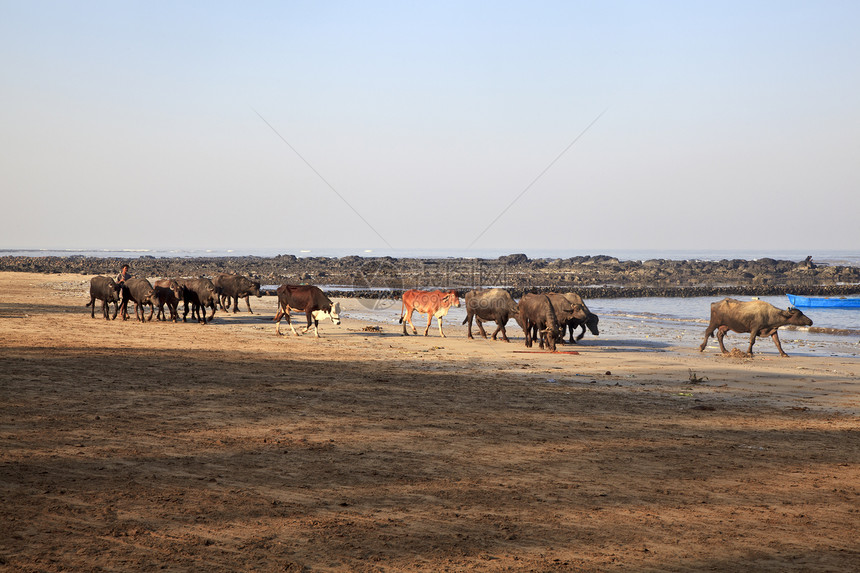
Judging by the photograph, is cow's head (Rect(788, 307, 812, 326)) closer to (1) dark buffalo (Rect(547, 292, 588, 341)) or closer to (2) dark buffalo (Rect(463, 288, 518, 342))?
(1) dark buffalo (Rect(547, 292, 588, 341))

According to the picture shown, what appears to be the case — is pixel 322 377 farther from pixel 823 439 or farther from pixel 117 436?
pixel 823 439

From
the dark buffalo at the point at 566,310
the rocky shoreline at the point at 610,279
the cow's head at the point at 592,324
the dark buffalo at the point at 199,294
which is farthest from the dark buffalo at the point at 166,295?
the rocky shoreline at the point at 610,279

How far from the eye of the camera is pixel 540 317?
22641 mm

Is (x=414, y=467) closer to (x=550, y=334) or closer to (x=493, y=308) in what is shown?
(x=550, y=334)

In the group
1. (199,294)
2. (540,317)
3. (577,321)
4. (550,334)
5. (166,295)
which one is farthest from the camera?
(199,294)

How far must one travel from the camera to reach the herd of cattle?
A: 2292cm

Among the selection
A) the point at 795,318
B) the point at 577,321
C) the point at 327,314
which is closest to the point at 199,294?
the point at 327,314

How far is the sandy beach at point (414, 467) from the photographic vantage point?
625cm

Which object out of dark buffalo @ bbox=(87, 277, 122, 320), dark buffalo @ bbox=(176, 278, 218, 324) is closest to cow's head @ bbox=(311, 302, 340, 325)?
dark buffalo @ bbox=(176, 278, 218, 324)

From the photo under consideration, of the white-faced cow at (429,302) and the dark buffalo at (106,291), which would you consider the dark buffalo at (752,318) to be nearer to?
the white-faced cow at (429,302)

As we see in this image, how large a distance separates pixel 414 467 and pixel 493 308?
56.2 feet

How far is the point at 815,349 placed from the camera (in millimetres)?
25250

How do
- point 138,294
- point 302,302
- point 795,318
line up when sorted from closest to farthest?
point 795,318 < point 302,302 < point 138,294

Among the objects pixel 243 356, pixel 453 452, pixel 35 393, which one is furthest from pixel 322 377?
pixel 453 452
